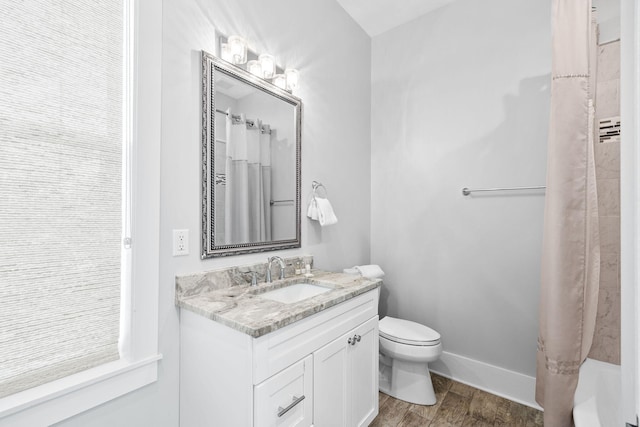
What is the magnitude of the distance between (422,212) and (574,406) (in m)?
1.43

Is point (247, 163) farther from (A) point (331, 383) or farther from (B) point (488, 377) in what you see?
(B) point (488, 377)

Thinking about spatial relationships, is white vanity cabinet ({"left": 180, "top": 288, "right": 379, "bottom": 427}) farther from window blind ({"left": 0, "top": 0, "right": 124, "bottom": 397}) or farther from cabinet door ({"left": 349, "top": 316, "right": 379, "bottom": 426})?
window blind ({"left": 0, "top": 0, "right": 124, "bottom": 397})

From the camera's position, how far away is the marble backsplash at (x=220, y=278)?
4.28 feet

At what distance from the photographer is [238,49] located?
4.86 ft

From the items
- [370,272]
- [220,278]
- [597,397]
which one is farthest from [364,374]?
[597,397]

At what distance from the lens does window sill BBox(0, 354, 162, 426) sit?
903 millimetres

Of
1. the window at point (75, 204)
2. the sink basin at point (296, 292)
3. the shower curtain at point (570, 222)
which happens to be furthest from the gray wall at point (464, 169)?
the window at point (75, 204)

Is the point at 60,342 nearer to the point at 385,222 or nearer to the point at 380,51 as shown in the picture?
the point at 385,222

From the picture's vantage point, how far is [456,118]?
2.25 m

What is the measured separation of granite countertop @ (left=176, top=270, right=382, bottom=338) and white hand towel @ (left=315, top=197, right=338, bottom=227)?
470 mm

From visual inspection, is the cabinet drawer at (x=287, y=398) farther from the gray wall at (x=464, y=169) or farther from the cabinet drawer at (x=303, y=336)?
the gray wall at (x=464, y=169)

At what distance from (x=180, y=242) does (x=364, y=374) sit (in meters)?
1.17

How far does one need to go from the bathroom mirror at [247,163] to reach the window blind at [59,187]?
370mm

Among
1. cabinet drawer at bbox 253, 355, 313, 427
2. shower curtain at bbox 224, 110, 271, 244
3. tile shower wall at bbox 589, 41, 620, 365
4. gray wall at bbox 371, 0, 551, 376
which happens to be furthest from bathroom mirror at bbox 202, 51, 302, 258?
tile shower wall at bbox 589, 41, 620, 365
